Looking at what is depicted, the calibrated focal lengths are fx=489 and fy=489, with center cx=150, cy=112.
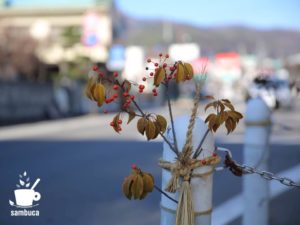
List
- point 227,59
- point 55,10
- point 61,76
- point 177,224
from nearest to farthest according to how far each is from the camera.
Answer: point 177,224 → point 61,76 → point 55,10 → point 227,59

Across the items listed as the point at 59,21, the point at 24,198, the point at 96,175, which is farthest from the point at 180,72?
the point at 59,21

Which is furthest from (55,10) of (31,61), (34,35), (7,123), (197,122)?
(197,122)

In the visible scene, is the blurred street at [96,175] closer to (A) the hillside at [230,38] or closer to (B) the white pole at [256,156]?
Answer: (B) the white pole at [256,156]

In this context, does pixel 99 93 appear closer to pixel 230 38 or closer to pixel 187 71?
pixel 187 71

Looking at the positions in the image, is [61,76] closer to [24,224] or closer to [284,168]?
[284,168]

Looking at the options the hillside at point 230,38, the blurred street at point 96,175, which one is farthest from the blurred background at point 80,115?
the hillside at point 230,38

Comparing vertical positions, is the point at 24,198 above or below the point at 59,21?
below

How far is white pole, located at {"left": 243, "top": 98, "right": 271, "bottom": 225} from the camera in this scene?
13.3 ft

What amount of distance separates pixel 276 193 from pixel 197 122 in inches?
185

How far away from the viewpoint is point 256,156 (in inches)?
162

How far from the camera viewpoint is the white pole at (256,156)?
4043mm

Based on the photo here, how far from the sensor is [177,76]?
2.19 metres

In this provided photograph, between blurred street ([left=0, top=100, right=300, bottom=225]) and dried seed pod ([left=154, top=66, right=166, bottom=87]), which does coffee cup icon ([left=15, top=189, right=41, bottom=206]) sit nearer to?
blurred street ([left=0, top=100, right=300, bottom=225])

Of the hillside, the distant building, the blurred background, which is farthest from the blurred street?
the hillside
